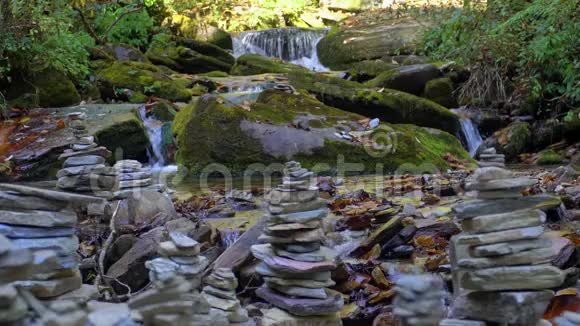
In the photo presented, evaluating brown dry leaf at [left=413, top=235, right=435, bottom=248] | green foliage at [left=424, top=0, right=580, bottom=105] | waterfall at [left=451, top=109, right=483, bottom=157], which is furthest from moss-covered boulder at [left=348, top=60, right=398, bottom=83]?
brown dry leaf at [left=413, top=235, right=435, bottom=248]

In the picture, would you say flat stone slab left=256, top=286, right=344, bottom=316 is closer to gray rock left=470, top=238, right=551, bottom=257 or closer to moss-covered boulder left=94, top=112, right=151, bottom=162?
gray rock left=470, top=238, right=551, bottom=257

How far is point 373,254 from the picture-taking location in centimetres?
406

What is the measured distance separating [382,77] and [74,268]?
13.2 meters

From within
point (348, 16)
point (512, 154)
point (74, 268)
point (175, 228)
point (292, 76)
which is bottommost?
point (512, 154)

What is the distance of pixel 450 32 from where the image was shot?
29.0ft

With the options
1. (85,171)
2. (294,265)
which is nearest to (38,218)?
(294,265)

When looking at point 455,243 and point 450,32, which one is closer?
point 455,243

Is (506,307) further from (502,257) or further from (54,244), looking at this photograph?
(54,244)

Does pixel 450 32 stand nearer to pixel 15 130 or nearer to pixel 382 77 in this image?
pixel 382 77

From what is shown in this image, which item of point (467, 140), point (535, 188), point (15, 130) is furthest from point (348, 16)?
point (535, 188)

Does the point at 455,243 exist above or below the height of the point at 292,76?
below

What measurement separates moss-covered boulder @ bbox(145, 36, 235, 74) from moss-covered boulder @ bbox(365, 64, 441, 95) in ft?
20.6

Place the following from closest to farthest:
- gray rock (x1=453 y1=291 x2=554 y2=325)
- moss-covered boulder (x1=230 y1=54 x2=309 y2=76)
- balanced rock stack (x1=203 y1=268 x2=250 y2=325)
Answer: gray rock (x1=453 y1=291 x2=554 y2=325) → balanced rock stack (x1=203 y1=268 x2=250 y2=325) → moss-covered boulder (x1=230 y1=54 x2=309 y2=76)

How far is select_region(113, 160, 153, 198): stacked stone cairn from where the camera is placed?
15.8 ft
